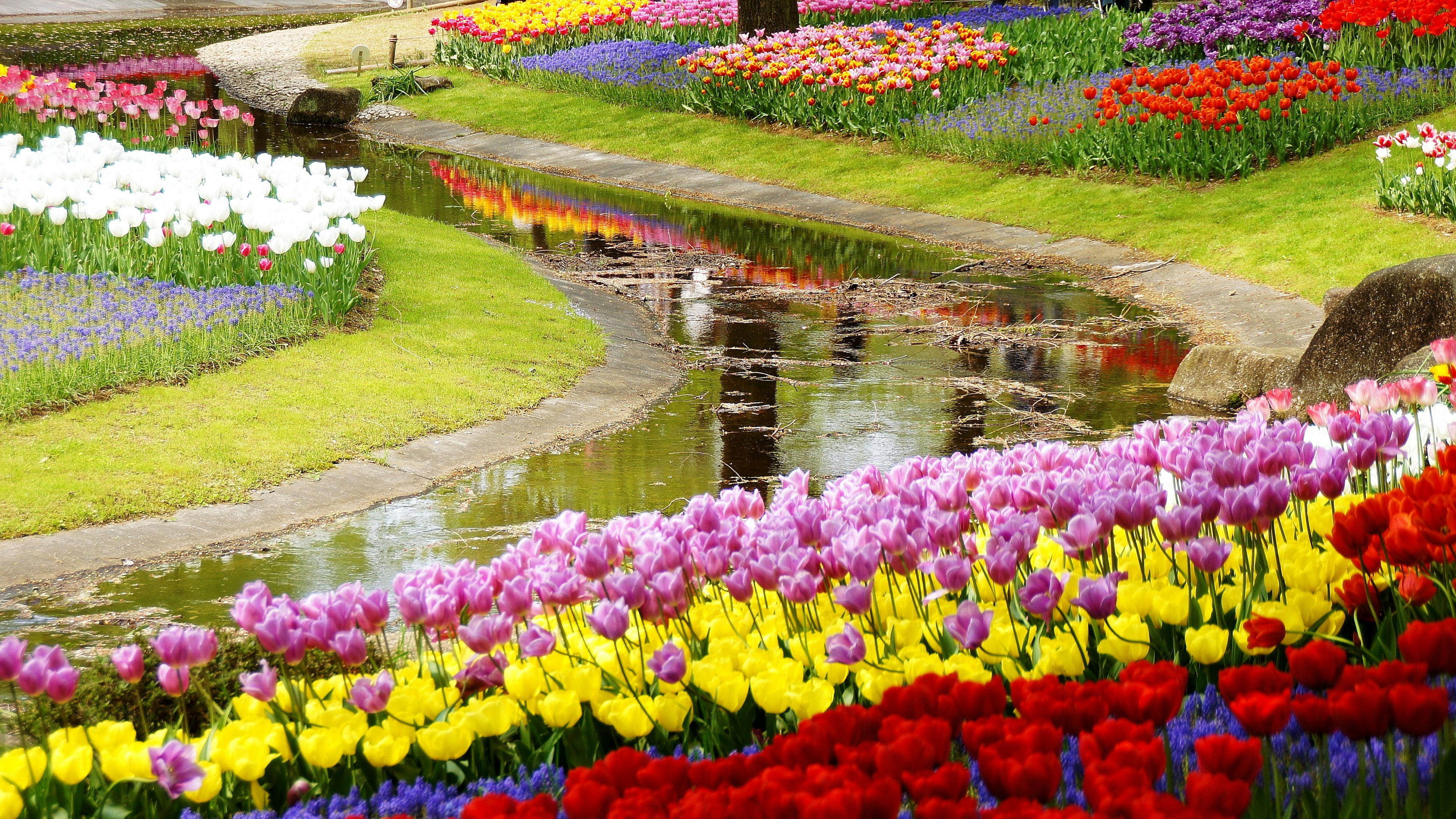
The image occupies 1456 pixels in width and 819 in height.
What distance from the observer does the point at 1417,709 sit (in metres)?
1.90

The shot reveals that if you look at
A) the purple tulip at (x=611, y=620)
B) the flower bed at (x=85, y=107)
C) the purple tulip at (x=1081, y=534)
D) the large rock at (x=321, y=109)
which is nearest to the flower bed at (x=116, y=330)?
the flower bed at (x=85, y=107)

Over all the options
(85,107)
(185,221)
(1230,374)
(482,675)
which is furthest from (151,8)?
(482,675)

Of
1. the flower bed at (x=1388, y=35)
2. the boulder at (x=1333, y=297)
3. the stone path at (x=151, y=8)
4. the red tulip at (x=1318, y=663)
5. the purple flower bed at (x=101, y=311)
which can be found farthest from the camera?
the stone path at (x=151, y=8)

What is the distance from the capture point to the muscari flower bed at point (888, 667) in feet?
6.37

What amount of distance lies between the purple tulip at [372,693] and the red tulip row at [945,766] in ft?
2.34

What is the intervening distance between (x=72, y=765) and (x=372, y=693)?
54 cm

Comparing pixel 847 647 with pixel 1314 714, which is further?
pixel 847 647

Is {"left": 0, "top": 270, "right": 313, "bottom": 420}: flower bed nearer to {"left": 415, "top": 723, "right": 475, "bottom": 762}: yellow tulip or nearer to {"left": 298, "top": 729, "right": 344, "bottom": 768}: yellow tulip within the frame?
{"left": 298, "top": 729, "right": 344, "bottom": 768}: yellow tulip

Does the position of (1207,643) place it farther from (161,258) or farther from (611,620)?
(161,258)

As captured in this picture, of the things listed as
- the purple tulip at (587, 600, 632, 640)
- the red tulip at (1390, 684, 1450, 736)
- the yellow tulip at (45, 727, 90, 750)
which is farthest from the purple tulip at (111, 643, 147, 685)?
the red tulip at (1390, 684, 1450, 736)

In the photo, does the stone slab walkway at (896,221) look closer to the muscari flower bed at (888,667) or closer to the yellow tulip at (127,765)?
the muscari flower bed at (888,667)

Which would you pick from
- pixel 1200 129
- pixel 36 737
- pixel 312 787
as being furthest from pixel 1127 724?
pixel 1200 129

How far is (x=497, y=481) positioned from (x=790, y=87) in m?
15.1

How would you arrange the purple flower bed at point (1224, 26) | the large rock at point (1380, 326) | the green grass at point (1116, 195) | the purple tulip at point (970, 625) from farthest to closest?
the purple flower bed at point (1224, 26)
the green grass at point (1116, 195)
the large rock at point (1380, 326)
the purple tulip at point (970, 625)
